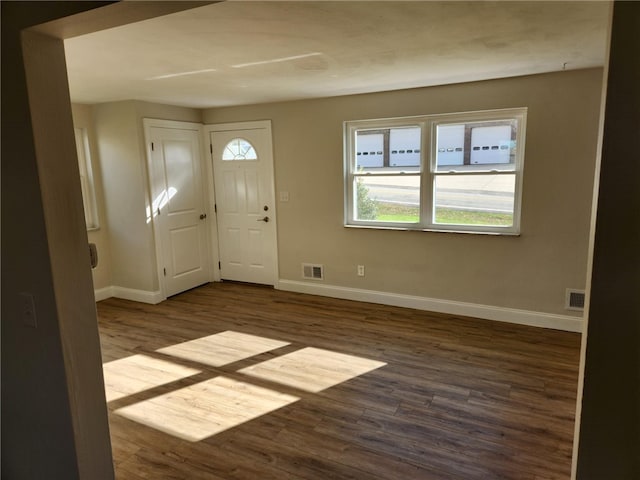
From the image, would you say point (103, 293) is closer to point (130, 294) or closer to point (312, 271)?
point (130, 294)

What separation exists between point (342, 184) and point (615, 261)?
3814mm

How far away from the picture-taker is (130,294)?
5020mm

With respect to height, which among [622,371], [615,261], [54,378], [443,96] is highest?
[443,96]

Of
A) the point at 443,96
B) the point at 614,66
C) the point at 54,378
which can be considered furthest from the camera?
the point at 443,96

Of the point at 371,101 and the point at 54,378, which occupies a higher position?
the point at 371,101

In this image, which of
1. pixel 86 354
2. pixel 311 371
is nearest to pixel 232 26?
pixel 86 354

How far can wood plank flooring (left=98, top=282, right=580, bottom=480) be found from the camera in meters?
2.18

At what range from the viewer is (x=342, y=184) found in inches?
183

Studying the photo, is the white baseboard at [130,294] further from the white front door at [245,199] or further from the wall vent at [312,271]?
the wall vent at [312,271]

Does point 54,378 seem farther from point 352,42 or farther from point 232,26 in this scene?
point 352,42

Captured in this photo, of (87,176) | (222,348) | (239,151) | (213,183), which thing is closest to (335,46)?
(222,348)

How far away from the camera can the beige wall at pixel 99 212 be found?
15.5ft

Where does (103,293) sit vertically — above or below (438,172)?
below

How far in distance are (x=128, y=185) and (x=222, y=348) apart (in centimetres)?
236
